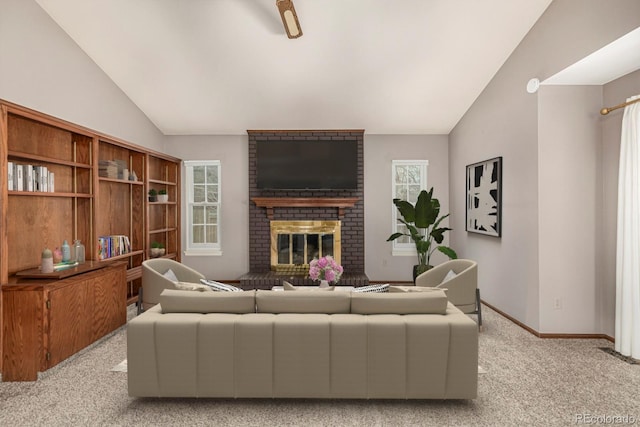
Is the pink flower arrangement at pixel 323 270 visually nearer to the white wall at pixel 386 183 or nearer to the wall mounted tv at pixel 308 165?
the wall mounted tv at pixel 308 165

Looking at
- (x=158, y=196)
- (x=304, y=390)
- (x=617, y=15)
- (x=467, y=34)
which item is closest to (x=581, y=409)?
(x=304, y=390)

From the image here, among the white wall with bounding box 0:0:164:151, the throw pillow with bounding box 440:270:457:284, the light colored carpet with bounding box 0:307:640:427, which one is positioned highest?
the white wall with bounding box 0:0:164:151

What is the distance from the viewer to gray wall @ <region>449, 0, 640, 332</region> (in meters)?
3.55

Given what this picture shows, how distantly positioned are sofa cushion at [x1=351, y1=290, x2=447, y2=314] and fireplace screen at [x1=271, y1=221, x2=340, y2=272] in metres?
4.10

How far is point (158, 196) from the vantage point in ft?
20.5

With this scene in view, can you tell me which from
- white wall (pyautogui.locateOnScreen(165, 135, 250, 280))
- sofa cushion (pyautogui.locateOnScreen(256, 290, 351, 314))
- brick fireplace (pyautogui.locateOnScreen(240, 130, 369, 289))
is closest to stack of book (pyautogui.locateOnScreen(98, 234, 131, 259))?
white wall (pyautogui.locateOnScreen(165, 135, 250, 280))

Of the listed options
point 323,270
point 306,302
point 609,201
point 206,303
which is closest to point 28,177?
point 206,303

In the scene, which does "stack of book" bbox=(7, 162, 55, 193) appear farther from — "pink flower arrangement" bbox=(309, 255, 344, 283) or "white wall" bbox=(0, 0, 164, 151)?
"pink flower arrangement" bbox=(309, 255, 344, 283)

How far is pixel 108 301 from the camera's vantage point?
13.9ft

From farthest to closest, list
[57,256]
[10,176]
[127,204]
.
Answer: [127,204]
[57,256]
[10,176]

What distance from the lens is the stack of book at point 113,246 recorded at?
15.9 ft

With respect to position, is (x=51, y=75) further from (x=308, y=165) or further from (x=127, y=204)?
(x=308, y=165)

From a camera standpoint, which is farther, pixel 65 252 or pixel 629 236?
pixel 65 252

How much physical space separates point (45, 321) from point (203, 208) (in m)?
4.05
